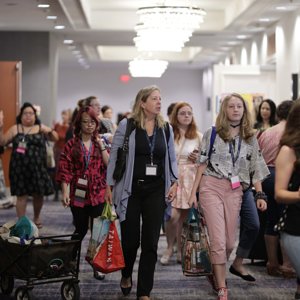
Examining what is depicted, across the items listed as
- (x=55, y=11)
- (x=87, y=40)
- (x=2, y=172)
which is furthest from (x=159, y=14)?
(x=87, y=40)

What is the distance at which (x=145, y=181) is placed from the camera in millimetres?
5504

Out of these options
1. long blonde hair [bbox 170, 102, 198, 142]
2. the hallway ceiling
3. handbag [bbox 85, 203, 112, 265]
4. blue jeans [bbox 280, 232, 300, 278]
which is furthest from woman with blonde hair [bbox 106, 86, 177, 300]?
the hallway ceiling

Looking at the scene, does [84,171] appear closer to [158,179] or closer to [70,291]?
[158,179]

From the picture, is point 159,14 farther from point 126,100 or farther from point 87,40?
point 126,100

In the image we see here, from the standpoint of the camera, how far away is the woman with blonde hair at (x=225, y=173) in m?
5.66

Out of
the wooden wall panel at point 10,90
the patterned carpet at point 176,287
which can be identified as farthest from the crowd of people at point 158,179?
the wooden wall panel at point 10,90

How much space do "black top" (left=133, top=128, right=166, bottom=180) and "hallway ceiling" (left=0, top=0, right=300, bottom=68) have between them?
5248mm

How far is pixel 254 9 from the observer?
1173 cm

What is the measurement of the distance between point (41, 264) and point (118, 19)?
9944 mm

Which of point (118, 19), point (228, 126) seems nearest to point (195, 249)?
point (228, 126)

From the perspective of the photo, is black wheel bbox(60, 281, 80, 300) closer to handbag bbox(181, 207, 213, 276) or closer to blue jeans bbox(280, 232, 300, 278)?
handbag bbox(181, 207, 213, 276)

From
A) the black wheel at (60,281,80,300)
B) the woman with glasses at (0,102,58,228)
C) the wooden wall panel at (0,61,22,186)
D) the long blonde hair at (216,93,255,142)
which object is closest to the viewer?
the black wheel at (60,281,80,300)

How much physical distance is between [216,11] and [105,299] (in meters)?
9.93

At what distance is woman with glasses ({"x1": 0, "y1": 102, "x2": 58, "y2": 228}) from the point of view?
29.2ft
